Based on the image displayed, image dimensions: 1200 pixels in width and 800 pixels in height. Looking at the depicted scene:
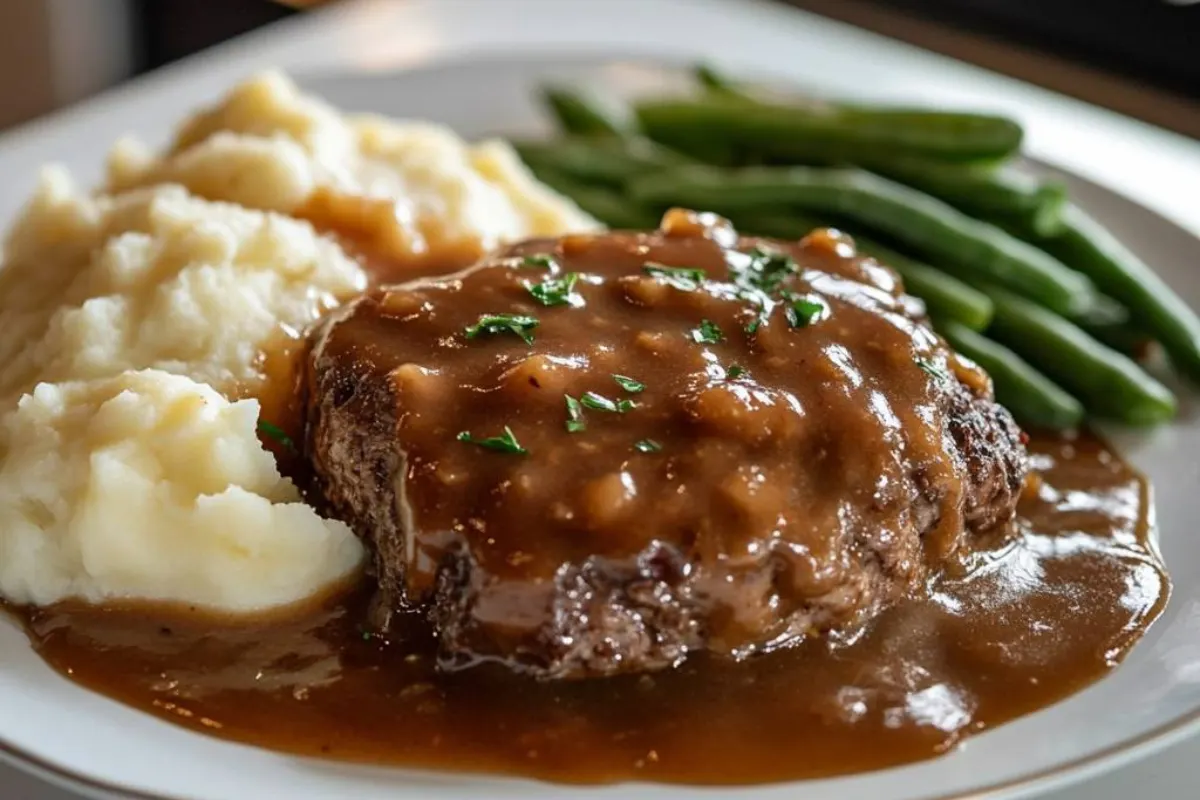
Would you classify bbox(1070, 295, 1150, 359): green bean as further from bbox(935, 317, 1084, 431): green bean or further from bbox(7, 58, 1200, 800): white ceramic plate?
bbox(7, 58, 1200, 800): white ceramic plate

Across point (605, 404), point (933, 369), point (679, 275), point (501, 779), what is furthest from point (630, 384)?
point (501, 779)

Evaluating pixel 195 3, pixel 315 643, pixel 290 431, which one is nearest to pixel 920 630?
pixel 315 643

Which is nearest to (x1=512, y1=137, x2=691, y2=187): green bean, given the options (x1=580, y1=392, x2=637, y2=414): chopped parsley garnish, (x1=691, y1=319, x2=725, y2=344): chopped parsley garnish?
(x1=691, y1=319, x2=725, y2=344): chopped parsley garnish

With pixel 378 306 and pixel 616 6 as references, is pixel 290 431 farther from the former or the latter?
pixel 616 6

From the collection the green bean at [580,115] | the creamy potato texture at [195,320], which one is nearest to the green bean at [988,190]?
the green bean at [580,115]

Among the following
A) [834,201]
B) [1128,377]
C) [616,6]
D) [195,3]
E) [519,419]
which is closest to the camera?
[519,419]
